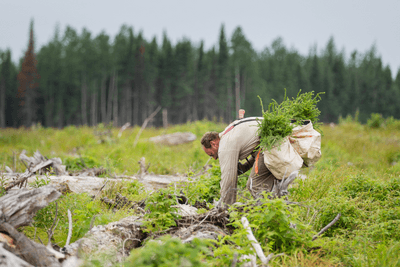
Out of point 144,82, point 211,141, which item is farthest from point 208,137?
point 144,82

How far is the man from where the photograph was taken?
370 centimetres

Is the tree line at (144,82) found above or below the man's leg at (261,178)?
above

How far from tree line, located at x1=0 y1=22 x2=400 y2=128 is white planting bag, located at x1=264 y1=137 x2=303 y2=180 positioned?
3584cm

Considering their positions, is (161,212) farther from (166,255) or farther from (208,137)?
(208,137)

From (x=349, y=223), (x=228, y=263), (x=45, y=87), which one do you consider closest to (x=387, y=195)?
(x=349, y=223)

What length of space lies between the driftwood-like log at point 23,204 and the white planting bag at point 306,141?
305 centimetres

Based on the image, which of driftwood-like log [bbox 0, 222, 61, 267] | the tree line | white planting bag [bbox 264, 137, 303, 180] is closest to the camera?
driftwood-like log [bbox 0, 222, 61, 267]

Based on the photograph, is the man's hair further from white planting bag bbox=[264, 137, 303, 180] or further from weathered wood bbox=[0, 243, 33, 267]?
weathered wood bbox=[0, 243, 33, 267]

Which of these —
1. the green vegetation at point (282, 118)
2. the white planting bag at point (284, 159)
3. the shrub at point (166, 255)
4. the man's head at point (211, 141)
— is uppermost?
the green vegetation at point (282, 118)

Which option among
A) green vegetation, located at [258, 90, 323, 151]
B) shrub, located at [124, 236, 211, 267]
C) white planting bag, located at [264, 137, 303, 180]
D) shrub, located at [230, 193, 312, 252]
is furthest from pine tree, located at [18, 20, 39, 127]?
shrub, located at [124, 236, 211, 267]

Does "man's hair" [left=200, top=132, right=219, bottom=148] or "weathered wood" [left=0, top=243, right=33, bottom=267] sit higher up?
"man's hair" [left=200, top=132, right=219, bottom=148]

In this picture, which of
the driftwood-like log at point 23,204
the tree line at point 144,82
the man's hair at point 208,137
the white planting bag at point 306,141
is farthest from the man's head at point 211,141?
the tree line at point 144,82

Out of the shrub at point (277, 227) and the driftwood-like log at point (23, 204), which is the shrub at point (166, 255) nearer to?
the shrub at point (277, 227)

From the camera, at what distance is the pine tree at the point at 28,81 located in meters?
38.2
